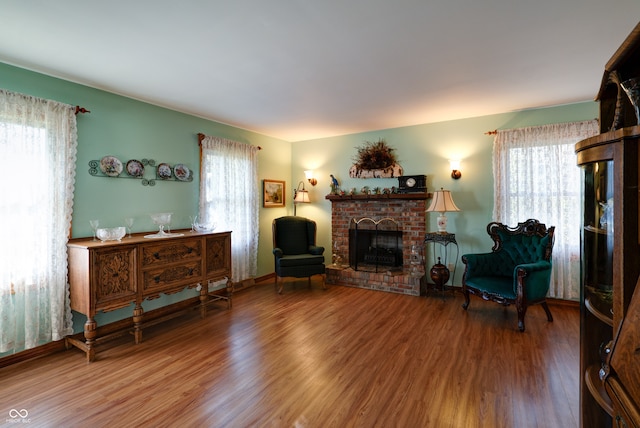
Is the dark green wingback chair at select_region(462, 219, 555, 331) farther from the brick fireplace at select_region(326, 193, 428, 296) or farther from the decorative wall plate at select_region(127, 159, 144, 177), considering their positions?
the decorative wall plate at select_region(127, 159, 144, 177)

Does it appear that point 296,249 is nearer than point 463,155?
No

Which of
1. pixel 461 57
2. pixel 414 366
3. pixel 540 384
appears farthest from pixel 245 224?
pixel 540 384

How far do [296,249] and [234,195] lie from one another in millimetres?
1316

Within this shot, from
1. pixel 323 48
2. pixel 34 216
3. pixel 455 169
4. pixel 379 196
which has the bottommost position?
pixel 34 216

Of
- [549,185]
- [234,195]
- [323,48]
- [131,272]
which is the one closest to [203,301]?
[131,272]

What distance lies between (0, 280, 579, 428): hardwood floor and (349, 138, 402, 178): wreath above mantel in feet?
7.47

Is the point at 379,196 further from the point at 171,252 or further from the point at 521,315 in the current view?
the point at 171,252

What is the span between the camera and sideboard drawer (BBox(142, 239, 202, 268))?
9.83 feet

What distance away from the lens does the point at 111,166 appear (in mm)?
3127

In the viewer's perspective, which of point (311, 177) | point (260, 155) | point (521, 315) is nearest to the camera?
point (521, 315)

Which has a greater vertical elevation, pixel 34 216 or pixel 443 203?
pixel 443 203

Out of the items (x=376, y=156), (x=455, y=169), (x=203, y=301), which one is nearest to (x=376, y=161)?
(x=376, y=156)

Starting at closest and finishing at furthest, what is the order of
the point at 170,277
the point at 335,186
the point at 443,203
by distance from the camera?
the point at 170,277, the point at 443,203, the point at 335,186

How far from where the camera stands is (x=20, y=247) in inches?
99.9
